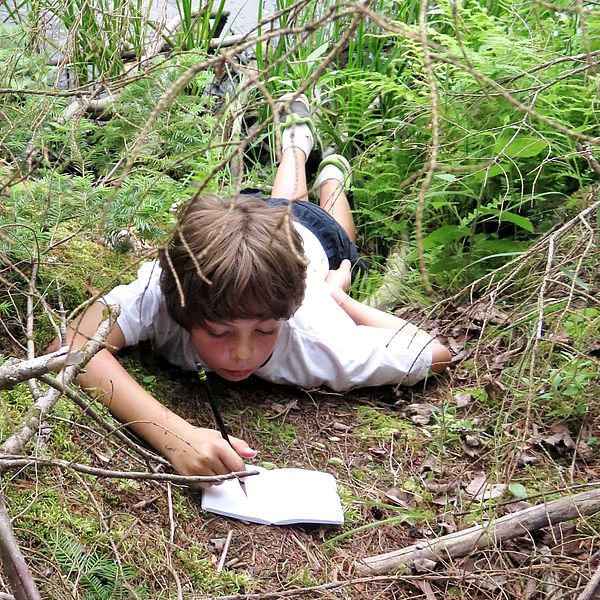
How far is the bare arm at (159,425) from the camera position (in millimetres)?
2324

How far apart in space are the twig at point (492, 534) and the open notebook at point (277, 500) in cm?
21

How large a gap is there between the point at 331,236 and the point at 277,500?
5.79 ft

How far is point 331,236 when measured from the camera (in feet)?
12.7

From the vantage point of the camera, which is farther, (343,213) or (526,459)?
(343,213)

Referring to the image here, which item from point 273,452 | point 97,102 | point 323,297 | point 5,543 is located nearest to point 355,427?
point 273,452

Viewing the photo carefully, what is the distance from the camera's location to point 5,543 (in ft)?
4.34

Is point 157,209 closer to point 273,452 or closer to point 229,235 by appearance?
point 229,235

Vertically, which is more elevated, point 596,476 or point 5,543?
point 5,543

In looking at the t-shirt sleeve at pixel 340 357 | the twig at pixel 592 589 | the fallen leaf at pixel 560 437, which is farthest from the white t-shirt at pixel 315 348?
the twig at pixel 592 589

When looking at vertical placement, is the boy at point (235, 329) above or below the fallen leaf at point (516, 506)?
above

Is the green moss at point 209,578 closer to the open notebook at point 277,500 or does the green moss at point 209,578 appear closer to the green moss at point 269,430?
the open notebook at point 277,500

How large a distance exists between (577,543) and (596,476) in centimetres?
35

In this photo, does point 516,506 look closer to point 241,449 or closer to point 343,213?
point 241,449

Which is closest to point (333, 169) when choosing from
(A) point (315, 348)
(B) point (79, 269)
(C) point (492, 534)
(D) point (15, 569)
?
(A) point (315, 348)
